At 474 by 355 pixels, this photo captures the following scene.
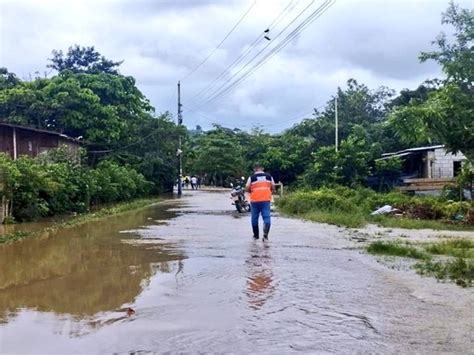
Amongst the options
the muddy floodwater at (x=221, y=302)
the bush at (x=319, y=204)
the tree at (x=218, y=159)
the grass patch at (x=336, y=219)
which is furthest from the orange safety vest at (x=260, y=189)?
the tree at (x=218, y=159)

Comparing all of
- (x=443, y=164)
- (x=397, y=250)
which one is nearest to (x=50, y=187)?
(x=397, y=250)

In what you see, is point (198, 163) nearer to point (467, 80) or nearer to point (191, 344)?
point (467, 80)

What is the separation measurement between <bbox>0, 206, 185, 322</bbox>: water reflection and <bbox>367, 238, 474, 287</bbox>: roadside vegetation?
13.4 ft

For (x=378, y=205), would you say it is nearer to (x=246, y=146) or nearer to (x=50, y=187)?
(x=50, y=187)

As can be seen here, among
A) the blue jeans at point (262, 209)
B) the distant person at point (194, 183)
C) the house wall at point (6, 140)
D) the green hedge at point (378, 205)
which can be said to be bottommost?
the green hedge at point (378, 205)

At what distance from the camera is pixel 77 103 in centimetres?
3825

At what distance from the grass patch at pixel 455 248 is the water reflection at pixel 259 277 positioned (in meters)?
3.25

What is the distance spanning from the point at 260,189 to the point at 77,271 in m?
5.16

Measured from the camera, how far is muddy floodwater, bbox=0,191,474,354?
17.9 ft

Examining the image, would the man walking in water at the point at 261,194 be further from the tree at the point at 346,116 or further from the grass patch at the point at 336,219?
the tree at the point at 346,116

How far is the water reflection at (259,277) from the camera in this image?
735 cm

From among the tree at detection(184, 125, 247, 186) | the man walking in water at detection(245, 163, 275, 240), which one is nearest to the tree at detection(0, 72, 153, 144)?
the tree at detection(184, 125, 247, 186)

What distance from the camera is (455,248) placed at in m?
11.7

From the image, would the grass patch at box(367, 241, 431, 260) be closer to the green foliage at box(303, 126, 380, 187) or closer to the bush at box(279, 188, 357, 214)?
the bush at box(279, 188, 357, 214)
